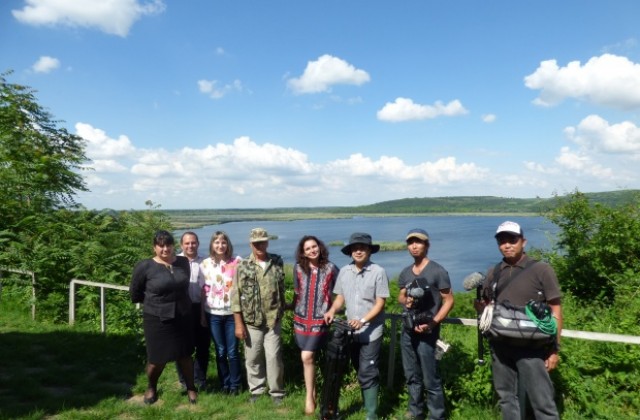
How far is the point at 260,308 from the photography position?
181 inches

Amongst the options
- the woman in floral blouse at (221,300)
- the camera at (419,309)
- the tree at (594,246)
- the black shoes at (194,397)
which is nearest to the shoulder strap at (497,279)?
the camera at (419,309)

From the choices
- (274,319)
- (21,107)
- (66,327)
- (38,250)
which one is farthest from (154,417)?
(21,107)

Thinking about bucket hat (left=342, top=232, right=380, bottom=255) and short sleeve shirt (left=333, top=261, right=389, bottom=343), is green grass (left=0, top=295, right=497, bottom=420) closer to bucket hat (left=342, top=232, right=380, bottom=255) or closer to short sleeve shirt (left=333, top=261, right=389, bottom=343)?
short sleeve shirt (left=333, top=261, right=389, bottom=343)

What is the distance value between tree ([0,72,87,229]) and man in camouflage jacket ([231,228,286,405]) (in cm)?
Answer: 859

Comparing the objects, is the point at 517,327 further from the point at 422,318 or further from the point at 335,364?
the point at 335,364

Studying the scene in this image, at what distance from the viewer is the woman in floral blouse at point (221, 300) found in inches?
190

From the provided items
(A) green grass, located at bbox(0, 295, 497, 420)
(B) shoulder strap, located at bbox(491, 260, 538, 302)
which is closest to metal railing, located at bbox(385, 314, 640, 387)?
(A) green grass, located at bbox(0, 295, 497, 420)

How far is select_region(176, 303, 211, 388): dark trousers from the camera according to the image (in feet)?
16.5

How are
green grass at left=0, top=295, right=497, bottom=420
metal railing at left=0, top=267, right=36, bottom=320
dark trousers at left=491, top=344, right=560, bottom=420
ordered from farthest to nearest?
metal railing at left=0, top=267, right=36, bottom=320 → green grass at left=0, top=295, right=497, bottom=420 → dark trousers at left=491, top=344, right=560, bottom=420

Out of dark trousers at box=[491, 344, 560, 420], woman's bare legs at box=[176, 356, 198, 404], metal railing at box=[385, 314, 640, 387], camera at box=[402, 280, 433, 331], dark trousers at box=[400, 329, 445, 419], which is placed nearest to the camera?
dark trousers at box=[491, 344, 560, 420]

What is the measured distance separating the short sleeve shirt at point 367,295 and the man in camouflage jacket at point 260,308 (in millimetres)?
904

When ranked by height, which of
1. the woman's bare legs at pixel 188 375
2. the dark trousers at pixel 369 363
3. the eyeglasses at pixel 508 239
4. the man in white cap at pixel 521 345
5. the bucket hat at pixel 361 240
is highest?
the eyeglasses at pixel 508 239

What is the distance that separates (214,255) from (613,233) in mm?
8778

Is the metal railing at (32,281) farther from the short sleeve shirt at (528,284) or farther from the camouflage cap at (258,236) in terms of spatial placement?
the short sleeve shirt at (528,284)
